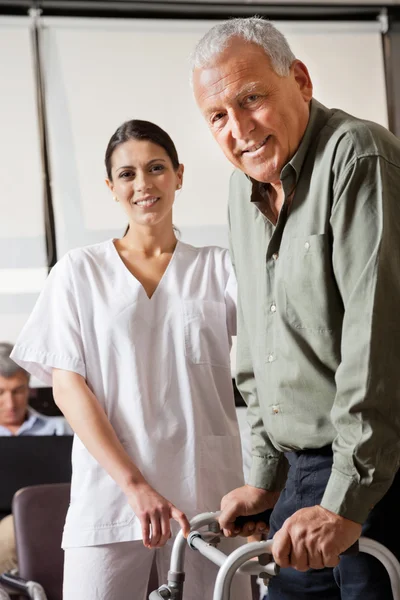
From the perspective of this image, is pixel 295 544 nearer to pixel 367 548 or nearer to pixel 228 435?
pixel 367 548

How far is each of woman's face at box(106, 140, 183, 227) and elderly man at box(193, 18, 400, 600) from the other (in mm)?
556

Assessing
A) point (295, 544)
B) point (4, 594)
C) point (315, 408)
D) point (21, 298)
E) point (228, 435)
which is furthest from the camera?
point (21, 298)

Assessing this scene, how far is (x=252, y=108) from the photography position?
112 centimetres

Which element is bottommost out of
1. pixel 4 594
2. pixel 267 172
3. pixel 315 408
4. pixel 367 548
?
pixel 4 594

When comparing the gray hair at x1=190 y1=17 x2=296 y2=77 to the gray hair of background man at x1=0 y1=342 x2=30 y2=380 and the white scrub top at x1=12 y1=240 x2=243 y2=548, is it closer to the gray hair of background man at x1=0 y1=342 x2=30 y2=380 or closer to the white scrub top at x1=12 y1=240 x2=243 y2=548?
the white scrub top at x1=12 y1=240 x2=243 y2=548

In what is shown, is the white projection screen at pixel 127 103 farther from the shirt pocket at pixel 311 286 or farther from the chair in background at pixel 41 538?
the shirt pocket at pixel 311 286

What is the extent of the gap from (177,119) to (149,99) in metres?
0.15

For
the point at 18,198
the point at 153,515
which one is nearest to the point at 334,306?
the point at 153,515

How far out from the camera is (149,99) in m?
3.44

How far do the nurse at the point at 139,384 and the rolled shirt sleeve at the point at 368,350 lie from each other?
67cm

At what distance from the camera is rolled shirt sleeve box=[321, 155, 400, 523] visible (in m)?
0.95

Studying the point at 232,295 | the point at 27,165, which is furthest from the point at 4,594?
the point at 27,165

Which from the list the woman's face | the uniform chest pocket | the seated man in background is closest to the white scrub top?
the uniform chest pocket

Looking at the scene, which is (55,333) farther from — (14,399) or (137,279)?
(14,399)
